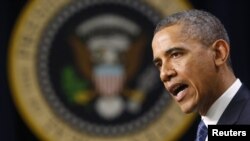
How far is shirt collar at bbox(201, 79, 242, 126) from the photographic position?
3.83 feet

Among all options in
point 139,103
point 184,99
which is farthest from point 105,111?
point 184,99

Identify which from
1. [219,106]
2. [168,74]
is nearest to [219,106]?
[219,106]

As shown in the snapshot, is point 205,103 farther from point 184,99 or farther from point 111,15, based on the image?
point 111,15

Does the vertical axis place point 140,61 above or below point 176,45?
above

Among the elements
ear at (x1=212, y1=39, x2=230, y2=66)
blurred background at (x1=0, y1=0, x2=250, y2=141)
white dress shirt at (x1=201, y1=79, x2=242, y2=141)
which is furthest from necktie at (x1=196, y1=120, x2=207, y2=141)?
blurred background at (x1=0, y1=0, x2=250, y2=141)

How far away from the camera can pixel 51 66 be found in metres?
2.47

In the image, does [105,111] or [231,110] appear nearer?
[231,110]

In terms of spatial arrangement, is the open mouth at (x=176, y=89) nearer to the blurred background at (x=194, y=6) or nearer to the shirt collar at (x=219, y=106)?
the shirt collar at (x=219, y=106)

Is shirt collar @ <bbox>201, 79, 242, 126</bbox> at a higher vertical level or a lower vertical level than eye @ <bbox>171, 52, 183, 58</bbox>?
lower

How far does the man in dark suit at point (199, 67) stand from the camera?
1.17 meters

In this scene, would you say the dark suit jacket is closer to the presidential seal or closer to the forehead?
the forehead

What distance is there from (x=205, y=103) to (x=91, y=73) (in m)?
1.29

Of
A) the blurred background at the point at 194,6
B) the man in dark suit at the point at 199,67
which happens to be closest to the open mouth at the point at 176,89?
the man in dark suit at the point at 199,67

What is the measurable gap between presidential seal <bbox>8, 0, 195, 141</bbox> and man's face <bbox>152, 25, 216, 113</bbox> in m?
1.25
